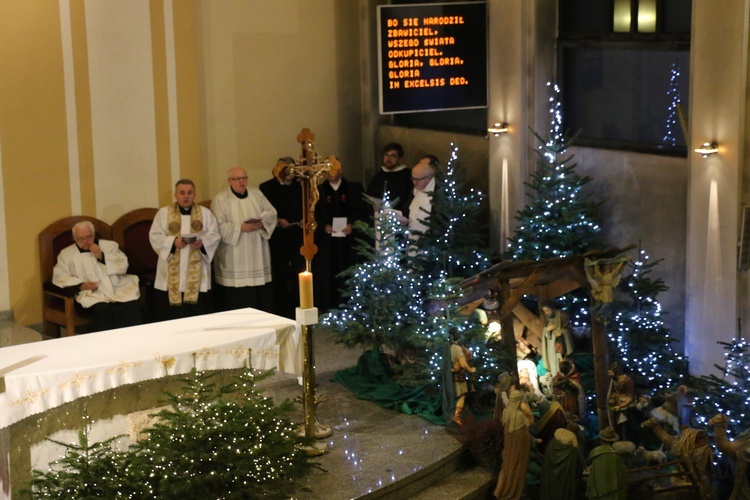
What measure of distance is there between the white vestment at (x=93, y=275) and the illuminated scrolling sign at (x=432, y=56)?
119 inches

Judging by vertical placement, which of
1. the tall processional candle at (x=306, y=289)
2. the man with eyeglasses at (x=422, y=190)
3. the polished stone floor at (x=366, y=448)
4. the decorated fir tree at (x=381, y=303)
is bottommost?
the polished stone floor at (x=366, y=448)

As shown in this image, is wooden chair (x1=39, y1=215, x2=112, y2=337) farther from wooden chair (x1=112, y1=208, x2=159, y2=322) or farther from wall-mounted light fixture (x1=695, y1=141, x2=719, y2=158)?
wall-mounted light fixture (x1=695, y1=141, x2=719, y2=158)

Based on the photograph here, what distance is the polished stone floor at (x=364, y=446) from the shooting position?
8078 mm

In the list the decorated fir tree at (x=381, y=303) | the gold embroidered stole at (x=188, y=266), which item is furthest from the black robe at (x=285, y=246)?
the decorated fir tree at (x=381, y=303)

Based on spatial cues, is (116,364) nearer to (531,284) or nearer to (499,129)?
(531,284)

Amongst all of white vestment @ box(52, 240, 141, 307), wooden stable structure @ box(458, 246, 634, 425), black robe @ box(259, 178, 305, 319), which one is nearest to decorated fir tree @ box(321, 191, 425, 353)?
wooden stable structure @ box(458, 246, 634, 425)

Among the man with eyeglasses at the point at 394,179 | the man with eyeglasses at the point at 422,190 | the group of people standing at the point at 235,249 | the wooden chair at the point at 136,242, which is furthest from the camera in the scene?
the man with eyeglasses at the point at 394,179

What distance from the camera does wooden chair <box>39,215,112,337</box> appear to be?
1106 cm

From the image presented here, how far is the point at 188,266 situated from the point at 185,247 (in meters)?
0.20

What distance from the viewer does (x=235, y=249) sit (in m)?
11.8

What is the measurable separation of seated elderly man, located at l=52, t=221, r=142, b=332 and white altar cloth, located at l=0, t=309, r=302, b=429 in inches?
99.6

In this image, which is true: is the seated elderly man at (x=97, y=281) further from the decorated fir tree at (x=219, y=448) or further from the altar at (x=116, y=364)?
the decorated fir tree at (x=219, y=448)

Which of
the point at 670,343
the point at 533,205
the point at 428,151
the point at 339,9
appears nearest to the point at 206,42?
the point at 339,9

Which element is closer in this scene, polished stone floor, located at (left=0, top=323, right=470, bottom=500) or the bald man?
polished stone floor, located at (left=0, top=323, right=470, bottom=500)
